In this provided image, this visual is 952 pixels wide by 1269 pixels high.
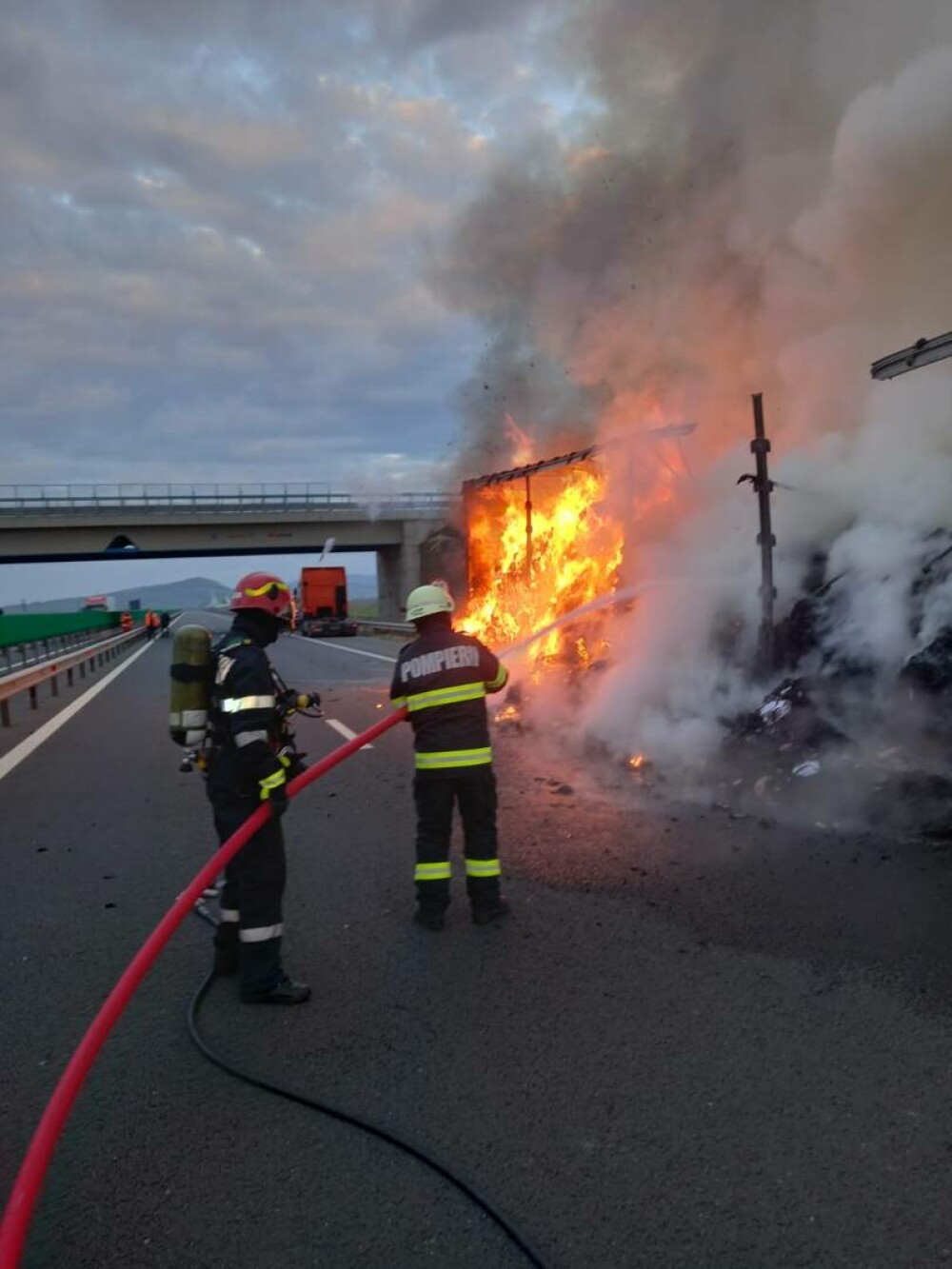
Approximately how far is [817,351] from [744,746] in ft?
20.5

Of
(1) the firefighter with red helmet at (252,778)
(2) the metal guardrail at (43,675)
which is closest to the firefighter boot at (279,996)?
(1) the firefighter with red helmet at (252,778)

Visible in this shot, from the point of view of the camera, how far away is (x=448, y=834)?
444 cm

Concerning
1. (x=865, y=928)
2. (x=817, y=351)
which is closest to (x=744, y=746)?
(x=865, y=928)

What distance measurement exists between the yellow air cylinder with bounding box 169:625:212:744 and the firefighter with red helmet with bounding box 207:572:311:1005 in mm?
45

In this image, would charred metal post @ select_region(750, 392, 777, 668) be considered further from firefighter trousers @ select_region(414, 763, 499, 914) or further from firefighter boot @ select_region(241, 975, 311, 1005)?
firefighter boot @ select_region(241, 975, 311, 1005)

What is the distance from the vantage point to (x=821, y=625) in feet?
25.0

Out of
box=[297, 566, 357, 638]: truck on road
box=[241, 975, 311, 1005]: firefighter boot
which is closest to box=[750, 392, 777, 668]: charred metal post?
box=[241, 975, 311, 1005]: firefighter boot

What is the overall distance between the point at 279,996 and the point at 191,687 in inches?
50.7

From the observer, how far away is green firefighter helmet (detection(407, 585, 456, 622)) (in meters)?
4.61

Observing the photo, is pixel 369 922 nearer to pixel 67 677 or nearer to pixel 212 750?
pixel 212 750

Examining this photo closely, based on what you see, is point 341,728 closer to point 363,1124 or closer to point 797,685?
point 797,685

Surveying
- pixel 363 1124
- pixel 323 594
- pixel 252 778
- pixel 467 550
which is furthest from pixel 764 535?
pixel 323 594

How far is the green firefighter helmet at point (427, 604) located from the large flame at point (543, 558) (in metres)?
5.97

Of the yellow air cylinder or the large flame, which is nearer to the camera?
the yellow air cylinder
